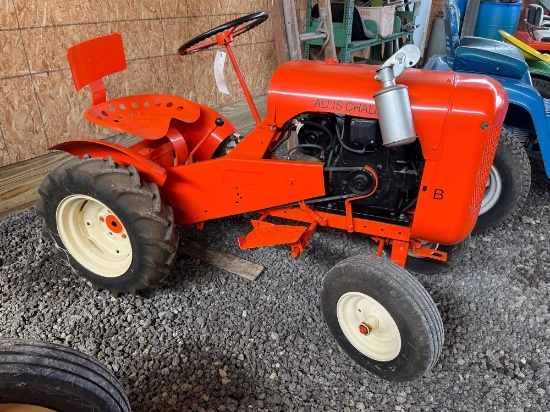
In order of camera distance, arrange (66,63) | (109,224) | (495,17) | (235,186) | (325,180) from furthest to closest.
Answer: (495,17)
(66,63)
(109,224)
(235,186)
(325,180)

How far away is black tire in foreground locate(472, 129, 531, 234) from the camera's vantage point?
7.77 ft

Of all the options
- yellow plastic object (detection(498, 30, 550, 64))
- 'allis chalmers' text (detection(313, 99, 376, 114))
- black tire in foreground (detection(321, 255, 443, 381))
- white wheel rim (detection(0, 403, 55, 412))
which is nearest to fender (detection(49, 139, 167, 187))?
'allis chalmers' text (detection(313, 99, 376, 114))

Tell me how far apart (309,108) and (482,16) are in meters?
3.46

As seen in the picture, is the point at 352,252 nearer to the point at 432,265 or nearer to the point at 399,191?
the point at 432,265

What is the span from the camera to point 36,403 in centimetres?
103

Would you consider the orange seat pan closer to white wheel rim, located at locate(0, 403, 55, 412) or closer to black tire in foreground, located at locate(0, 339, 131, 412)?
black tire in foreground, located at locate(0, 339, 131, 412)

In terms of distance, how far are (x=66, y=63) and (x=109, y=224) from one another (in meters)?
1.28

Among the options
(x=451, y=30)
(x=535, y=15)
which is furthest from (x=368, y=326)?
(x=535, y=15)

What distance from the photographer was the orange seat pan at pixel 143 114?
1.99 metres

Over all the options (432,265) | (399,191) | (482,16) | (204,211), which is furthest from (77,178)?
(482,16)

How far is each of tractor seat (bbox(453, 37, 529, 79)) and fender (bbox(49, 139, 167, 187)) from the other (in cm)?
180

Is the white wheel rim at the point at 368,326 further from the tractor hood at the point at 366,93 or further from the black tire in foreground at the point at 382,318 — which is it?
the tractor hood at the point at 366,93

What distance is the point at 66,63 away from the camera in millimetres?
2715

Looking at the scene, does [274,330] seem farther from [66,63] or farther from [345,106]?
[66,63]
